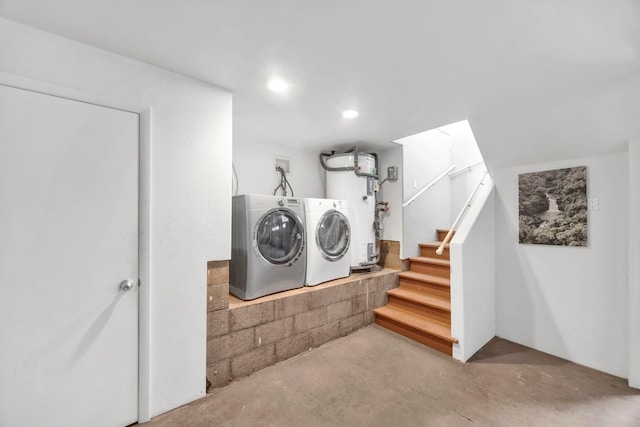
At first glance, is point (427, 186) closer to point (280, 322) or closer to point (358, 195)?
point (358, 195)

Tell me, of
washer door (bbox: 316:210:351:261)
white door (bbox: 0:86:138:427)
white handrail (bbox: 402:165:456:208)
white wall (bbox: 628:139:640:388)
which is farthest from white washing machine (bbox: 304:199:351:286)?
white wall (bbox: 628:139:640:388)

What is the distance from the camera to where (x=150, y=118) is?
1.56 metres

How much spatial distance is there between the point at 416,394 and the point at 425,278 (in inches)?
59.7

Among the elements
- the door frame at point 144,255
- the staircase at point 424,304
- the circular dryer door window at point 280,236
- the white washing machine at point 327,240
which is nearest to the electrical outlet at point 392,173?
the white washing machine at point 327,240

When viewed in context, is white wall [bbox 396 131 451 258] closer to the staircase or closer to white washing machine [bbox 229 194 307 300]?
the staircase

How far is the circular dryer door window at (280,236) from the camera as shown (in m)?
2.27

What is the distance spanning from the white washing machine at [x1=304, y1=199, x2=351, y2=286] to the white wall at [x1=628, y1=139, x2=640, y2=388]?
2301mm

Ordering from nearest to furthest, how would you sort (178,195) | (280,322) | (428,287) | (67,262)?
(67,262), (178,195), (280,322), (428,287)

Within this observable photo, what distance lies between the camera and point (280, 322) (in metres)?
2.21

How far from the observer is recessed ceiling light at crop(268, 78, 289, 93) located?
1.77m

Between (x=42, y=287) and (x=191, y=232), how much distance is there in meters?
0.75

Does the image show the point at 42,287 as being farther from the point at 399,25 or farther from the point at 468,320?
the point at 468,320

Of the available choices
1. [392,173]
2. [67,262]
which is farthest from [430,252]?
[67,262]

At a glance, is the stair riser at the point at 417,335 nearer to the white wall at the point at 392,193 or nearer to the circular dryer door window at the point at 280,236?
the white wall at the point at 392,193
